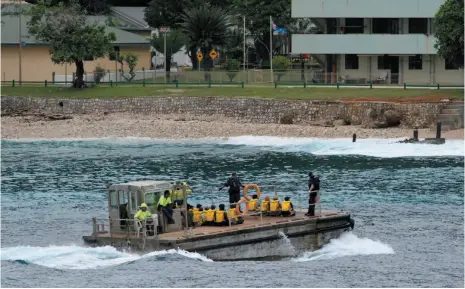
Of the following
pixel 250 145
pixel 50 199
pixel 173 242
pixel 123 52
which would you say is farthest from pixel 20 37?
pixel 173 242

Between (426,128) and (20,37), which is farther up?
(20,37)

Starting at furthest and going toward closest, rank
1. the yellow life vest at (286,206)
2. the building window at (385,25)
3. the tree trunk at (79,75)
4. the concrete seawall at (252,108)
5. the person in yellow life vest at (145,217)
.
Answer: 1. the tree trunk at (79,75)
2. the building window at (385,25)
3. the concrete seawall at (252,108)
4. the yellow life vest at (286,206)
5. the person in yellow life vest at (145,217)

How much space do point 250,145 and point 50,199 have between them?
26.7m

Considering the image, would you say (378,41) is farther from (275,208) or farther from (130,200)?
(130,200)

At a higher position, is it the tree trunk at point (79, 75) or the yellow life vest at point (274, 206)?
the tree trunk at point (79, 75)

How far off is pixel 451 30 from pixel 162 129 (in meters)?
21.8

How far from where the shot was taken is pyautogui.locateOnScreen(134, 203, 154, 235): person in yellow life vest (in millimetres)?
42125

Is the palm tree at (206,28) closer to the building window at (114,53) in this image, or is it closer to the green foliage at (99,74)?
the building window at (114,53)

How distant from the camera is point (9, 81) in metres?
113

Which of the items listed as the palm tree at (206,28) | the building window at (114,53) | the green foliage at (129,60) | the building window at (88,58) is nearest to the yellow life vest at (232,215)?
the building window at (88,58)

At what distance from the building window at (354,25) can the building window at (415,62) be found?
4.84 metres

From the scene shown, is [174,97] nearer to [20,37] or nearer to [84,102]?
[84,102]

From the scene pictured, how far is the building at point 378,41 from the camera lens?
10138 cm

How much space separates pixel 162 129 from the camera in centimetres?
9125
